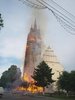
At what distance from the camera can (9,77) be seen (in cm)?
15675

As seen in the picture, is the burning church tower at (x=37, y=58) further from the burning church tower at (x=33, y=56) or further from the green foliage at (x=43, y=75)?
the green foliage at (x=43, y=75)

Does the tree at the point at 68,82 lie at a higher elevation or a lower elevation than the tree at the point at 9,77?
lower

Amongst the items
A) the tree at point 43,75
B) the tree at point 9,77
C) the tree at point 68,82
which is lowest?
the tree at point 68,82

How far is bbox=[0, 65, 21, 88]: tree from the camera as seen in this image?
15625 centimetres

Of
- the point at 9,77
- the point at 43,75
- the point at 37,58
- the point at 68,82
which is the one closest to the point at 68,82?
the point at 68,82

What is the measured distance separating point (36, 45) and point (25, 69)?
19.4 meters

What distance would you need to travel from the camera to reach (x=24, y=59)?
198250 mm

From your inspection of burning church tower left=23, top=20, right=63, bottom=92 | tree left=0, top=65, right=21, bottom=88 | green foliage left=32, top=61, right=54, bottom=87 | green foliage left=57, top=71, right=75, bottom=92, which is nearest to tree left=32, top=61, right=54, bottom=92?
green foliage left=32, top=61, right=54, bottom=87

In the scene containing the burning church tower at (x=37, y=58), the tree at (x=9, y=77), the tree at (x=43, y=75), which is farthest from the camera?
the burning church tower at (x=37, y=58)

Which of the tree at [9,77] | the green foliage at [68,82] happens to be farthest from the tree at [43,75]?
the tree at [9,77]

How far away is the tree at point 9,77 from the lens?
513 feet

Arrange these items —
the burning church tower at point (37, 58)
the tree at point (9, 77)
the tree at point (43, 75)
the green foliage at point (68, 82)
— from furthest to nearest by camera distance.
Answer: the burning church tower at point (37, 58), the tree at point (9, 77), the tree at point (43, 75), the green foliage at point (68, 82)

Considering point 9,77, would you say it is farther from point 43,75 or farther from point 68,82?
point 68,82

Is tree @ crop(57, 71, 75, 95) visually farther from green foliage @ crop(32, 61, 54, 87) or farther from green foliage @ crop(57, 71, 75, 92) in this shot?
green foliage @ crop(32, 61, 54, 87)
